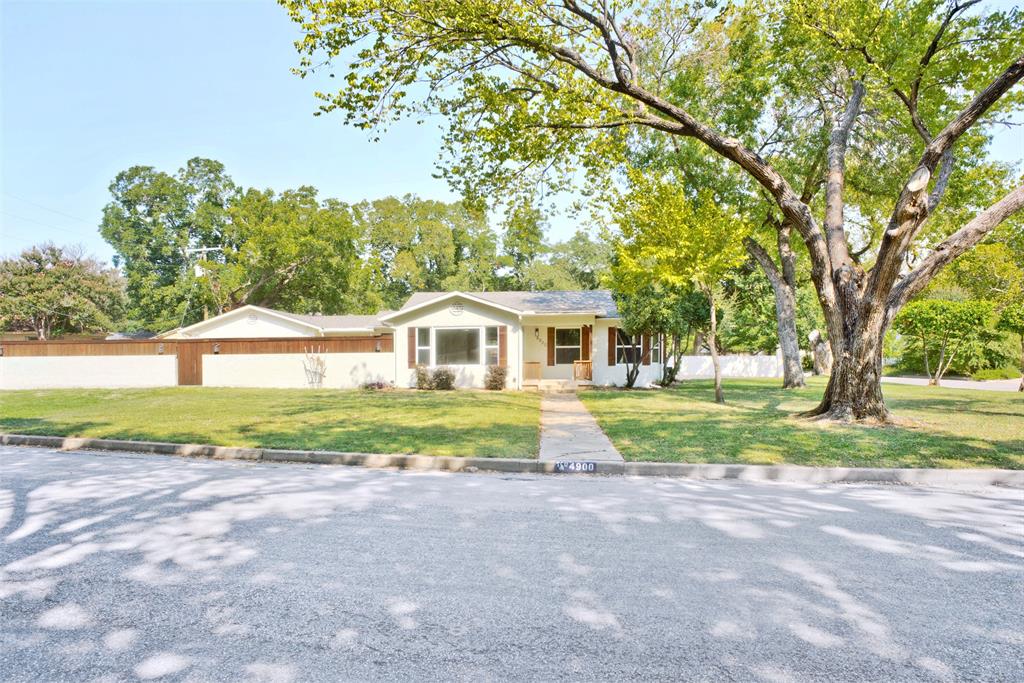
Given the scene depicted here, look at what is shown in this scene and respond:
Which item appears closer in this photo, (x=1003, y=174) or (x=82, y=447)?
(x=82, y=447)

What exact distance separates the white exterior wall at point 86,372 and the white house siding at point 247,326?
150 inches

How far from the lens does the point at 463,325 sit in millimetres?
20828

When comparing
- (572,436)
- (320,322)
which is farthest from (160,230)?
(572,436)

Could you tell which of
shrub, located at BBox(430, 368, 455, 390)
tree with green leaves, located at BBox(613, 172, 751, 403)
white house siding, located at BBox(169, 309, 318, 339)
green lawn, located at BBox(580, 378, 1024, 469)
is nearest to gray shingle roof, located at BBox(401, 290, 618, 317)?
shrub, located at BBox(430, 368, 455, 390)

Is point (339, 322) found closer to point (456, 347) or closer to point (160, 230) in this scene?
point (456, 347)

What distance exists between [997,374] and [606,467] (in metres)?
28.8

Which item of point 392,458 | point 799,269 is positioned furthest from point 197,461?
point 799,269

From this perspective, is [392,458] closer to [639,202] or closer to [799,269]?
[639,202]

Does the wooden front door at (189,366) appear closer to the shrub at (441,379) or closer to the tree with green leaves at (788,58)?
the shrub at (441,379)

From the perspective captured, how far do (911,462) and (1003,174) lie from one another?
15.6 m

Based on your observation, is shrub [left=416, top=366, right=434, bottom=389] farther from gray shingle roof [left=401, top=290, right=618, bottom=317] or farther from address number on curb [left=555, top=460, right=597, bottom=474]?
address number on curb [left=555, top=460, right=597, bottom=474]

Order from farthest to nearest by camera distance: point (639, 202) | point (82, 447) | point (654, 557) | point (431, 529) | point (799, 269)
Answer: point (799, 269) → point (639, 202) → point (82, 447) → point (431, 529) → point (654, 557)

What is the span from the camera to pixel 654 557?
3887mm

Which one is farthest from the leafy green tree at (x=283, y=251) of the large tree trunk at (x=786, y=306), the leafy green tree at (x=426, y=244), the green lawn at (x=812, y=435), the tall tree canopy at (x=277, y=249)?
the green lawn at (x=812, y=435)
